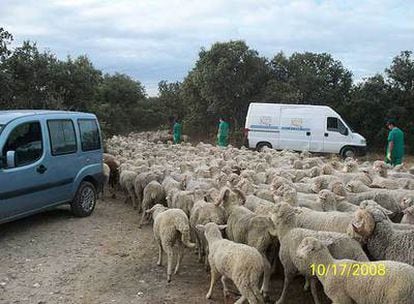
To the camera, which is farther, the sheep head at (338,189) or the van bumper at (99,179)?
the van bumper at (99,179)

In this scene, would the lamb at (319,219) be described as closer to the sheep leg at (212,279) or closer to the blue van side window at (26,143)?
the sheep leg at (212,279)

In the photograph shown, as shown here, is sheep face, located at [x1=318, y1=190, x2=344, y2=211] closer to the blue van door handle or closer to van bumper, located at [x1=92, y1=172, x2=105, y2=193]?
the blue van door handle

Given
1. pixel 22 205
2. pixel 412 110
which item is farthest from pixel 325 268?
pixel 412 110

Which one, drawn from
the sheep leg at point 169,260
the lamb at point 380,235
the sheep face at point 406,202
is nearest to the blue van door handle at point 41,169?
the sheep leg at point 169,260

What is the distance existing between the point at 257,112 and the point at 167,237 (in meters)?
17.8

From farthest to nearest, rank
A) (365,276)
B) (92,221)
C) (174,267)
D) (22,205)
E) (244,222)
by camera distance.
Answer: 1. (92,221)
2. (22,205)
3. (174,267)
4. (244,222)
5. (365,276)

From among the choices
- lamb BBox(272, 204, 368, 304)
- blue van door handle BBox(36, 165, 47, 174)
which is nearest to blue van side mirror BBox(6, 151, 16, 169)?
blue van door handle BBox(36, 165, 47, 174)

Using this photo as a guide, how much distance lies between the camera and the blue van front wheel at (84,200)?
33.4 feet

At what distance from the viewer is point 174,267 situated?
7691 mm

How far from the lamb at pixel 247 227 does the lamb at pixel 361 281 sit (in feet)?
3.74

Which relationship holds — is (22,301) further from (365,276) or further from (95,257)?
(365,276)

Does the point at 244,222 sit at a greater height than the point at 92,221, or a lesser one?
greater

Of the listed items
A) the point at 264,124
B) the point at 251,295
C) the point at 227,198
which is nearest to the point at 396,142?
the point at 227,198

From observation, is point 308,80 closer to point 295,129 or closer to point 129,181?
point 295,129
